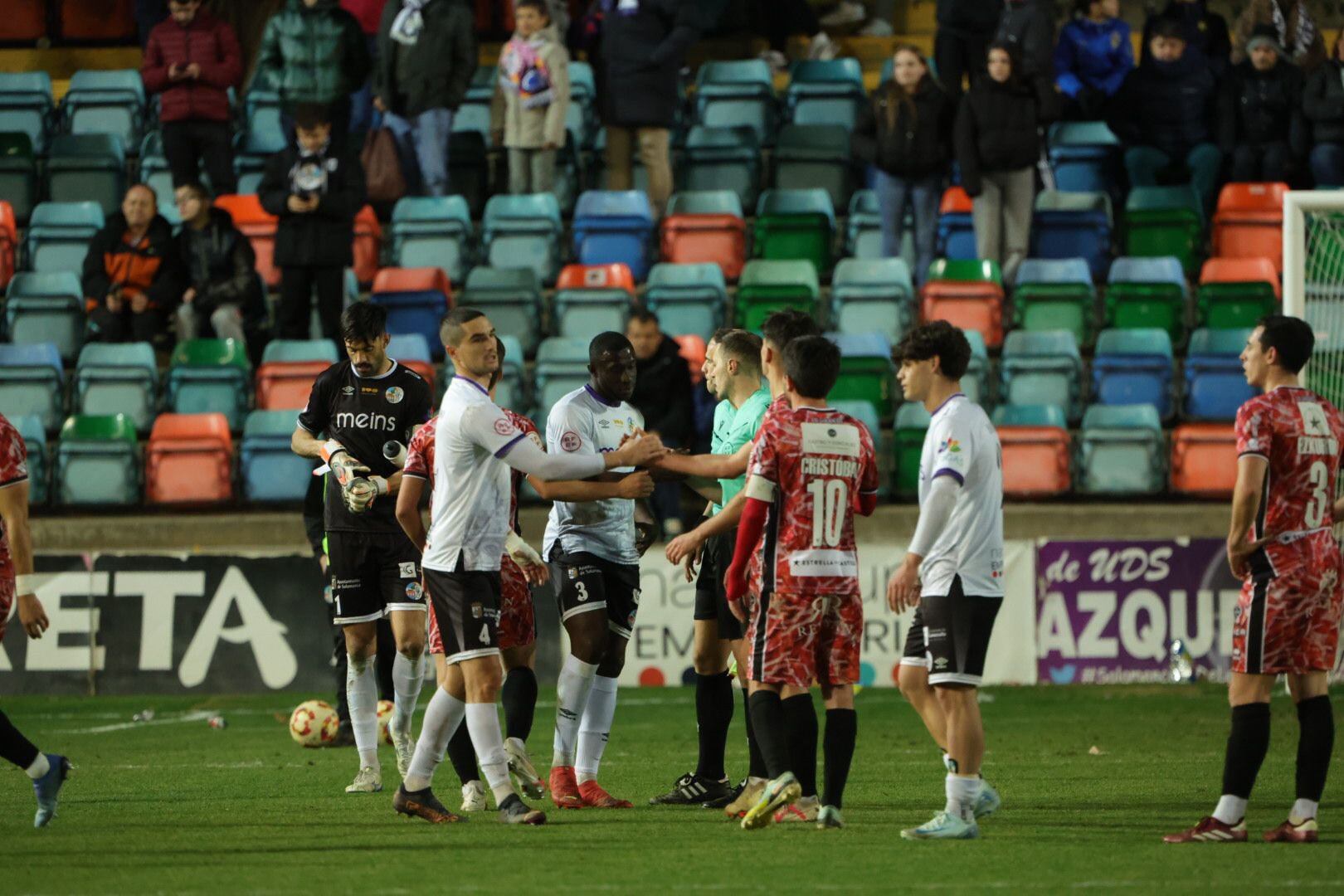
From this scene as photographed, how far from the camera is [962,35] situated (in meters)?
17.6

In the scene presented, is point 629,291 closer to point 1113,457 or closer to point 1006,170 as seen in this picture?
point 1006,170

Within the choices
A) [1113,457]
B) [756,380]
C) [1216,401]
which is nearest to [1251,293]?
[1216,401]

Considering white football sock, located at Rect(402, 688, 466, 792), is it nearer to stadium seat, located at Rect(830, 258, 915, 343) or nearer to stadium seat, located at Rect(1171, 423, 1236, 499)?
stadium seat, located at Rect(1171, 423, 1236, 499)

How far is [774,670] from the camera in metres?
7.79

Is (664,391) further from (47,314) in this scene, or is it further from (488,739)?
(47,314)

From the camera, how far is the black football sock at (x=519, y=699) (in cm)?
912

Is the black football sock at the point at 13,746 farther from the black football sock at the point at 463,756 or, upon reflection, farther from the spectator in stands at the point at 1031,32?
the spectator in stands at the point at 1031,32

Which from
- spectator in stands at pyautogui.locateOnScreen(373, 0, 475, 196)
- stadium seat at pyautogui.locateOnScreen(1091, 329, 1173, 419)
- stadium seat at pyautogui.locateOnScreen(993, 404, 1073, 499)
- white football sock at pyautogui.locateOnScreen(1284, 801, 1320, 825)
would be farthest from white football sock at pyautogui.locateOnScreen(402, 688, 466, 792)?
spectator in stands at pyautogui.locateOnScreen(373, 0, 475, 196)

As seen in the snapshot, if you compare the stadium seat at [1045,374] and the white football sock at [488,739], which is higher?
the stadium seat at [1045,374]

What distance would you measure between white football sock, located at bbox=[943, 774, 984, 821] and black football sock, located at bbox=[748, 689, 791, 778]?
653 mm

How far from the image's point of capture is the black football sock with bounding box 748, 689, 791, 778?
306 inches

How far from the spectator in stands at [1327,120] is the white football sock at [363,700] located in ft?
35.6

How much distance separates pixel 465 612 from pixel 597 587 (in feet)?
2.92

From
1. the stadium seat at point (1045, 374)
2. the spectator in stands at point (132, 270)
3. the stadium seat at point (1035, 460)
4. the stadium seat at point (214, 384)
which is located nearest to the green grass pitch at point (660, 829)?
the stadium seat at point (1035, 460)
